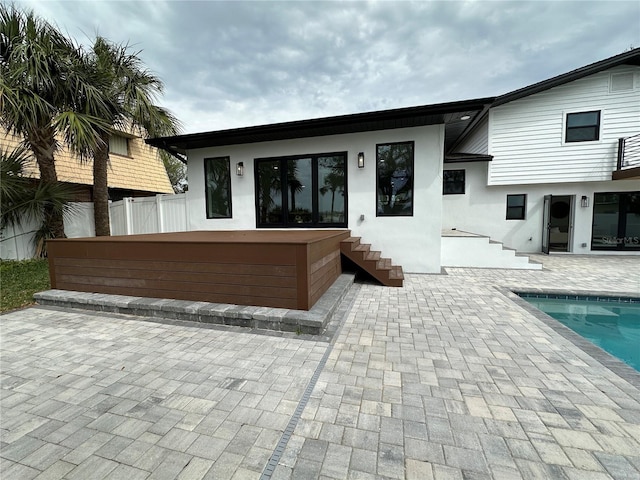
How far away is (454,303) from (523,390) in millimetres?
2185

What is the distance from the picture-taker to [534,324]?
11.2ft

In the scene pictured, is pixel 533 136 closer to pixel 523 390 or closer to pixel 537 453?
pixel 523 390

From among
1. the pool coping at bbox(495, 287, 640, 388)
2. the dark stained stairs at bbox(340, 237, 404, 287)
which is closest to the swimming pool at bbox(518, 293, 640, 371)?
the pool coping at bbox(495, 287, 640, 388)

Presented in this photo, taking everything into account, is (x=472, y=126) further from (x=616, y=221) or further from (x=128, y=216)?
(x=128, y=216)

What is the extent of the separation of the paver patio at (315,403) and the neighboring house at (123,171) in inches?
295

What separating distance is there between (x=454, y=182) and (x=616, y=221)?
5.23m

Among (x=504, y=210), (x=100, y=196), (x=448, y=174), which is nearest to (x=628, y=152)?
(x=504, y=210)

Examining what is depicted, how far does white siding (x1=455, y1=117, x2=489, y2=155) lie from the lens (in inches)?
362

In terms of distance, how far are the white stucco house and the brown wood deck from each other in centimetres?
235

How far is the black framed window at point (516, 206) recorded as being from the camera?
30.2 ft

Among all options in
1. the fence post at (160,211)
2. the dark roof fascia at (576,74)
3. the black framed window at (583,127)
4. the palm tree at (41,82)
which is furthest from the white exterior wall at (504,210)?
the palm tree at (41,82)

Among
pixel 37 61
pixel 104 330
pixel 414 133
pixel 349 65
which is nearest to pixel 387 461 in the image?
pixel 104 330

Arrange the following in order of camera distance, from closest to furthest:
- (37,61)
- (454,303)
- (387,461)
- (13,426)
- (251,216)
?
1. (387,461)
2. (13,426)
3. (454,303)
4. (37,61)
5. (251,216)

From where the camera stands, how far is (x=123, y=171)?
10383mm
